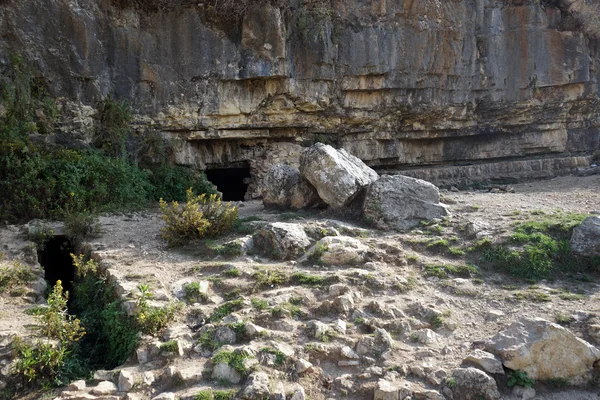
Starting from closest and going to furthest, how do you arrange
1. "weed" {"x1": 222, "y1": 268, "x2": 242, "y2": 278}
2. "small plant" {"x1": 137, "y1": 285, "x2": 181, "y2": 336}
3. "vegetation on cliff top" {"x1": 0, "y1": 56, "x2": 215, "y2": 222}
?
1. "small plant" {"x1": 137, "y1": 285, "x2": 181, "y2": 336}
2. "weed" {"x1": 222, "y1": 268, "x2": 242, "y2": 278}
3. "vegetation on cliff top" {"x1": 0, "y1": 56, "x2": 215, "y2": 222}

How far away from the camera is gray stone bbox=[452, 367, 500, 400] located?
398 centimetres

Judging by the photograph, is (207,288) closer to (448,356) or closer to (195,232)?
(195,232)

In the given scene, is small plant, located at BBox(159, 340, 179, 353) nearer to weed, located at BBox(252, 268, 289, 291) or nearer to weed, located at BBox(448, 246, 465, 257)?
weed, located at BBox(252, 268, 289, 291)

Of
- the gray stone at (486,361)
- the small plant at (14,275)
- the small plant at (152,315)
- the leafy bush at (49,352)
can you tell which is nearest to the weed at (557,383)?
the gray stone at (486,361)

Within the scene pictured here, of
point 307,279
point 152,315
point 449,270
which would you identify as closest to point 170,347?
point 152,315

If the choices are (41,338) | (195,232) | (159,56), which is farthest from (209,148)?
(41,338)

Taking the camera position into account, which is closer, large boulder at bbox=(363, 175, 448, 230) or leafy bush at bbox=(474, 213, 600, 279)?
leafy bush at bbox=(474, 213, 600, 279)

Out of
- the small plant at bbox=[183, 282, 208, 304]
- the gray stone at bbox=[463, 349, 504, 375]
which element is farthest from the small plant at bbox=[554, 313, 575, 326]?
the small plant at bbox=[183, 282, 208, 304]

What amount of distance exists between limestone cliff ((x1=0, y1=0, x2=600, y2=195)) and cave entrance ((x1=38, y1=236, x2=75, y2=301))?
3.65 m

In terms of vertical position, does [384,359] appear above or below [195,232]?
below

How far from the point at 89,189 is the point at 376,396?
738cm

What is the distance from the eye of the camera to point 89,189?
30.4 feet

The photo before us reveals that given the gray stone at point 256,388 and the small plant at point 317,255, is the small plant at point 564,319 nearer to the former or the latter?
the small plant at point 317,255

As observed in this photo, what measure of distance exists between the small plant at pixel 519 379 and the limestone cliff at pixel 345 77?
945 centimetres
